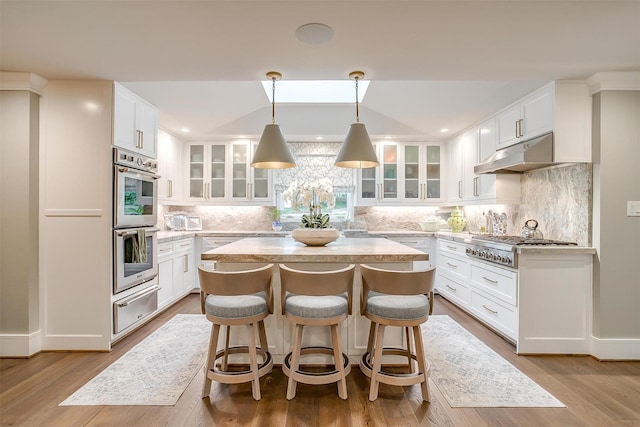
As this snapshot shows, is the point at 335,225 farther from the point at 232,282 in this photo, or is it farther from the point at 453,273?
the point at 232,282

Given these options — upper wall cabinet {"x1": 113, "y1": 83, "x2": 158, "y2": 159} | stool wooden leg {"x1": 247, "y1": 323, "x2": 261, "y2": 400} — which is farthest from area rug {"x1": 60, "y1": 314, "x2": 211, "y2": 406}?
upper wall cabinet {"x1": 113, "y1": 83, "x2": 158, "y2": 159}

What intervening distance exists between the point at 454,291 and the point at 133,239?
3908 mm

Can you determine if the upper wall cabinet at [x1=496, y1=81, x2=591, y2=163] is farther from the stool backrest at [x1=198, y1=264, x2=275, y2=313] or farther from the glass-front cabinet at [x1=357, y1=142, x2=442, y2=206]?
the stool backrest at [x1=198, y1=264, x2=275, y2=313]

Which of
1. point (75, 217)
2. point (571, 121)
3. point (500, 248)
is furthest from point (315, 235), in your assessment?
point (571, 121)

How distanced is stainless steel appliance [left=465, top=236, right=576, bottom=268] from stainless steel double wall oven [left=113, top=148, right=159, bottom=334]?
353 centimetres

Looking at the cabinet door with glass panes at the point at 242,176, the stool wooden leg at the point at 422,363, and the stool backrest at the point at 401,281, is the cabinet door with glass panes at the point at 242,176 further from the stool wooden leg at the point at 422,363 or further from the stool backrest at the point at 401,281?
the stool wooden leg at the point at 422,363

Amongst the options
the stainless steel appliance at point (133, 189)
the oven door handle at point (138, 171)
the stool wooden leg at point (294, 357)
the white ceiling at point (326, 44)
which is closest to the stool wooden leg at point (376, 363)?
the stool wooden leg at point (294, 357)

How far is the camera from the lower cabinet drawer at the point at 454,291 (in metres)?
3.93

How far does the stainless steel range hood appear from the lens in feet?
9.61

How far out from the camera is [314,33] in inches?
82.4

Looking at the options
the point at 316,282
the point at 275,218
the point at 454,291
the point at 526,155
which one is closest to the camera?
the point at 316,282

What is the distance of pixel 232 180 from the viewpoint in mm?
5297

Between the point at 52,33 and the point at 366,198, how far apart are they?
13.9ft

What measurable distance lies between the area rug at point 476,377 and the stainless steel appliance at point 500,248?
819 millimetres
